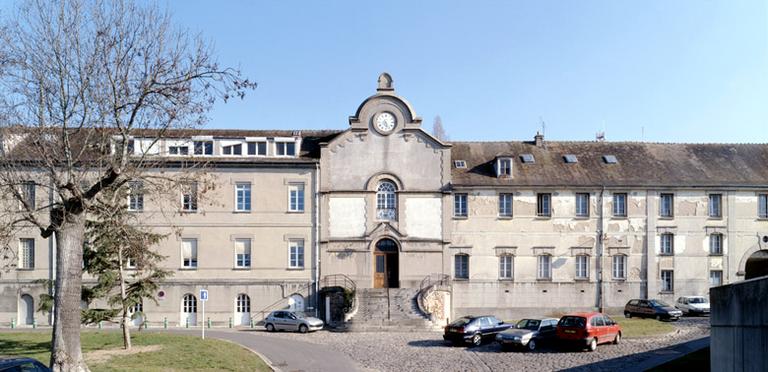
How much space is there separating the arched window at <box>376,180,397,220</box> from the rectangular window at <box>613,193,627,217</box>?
13361 mm

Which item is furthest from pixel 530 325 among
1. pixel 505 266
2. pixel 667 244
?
pixel 667 244

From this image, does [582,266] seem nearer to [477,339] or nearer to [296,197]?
[477,339]

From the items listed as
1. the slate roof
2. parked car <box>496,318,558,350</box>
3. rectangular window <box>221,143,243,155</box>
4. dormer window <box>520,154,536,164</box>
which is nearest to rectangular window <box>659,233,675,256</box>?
the slate roof

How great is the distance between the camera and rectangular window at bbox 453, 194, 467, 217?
41.0 metres

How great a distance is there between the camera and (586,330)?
26844 mm

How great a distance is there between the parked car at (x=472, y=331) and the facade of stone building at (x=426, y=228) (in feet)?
29.5

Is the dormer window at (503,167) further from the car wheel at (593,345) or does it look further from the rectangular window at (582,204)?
the car wheel at (593,345)

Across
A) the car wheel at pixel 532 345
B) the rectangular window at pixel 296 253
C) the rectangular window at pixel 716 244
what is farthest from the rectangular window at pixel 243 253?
the rectangular window at pixel 716 244

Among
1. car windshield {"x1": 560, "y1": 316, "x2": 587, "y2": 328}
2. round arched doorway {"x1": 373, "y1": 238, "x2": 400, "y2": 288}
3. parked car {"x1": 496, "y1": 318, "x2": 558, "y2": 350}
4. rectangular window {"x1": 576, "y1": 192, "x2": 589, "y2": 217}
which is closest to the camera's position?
car windshield {"x1": 560, "y1": 316, "x2": 587, "y2": 328}

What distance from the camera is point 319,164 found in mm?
40469

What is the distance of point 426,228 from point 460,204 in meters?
2.60

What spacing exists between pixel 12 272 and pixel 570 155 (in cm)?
3395

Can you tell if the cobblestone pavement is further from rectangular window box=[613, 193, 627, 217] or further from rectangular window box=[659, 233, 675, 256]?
rectangular window box=[613, 193, 627, 217]

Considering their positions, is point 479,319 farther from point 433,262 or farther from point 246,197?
point 246,197
